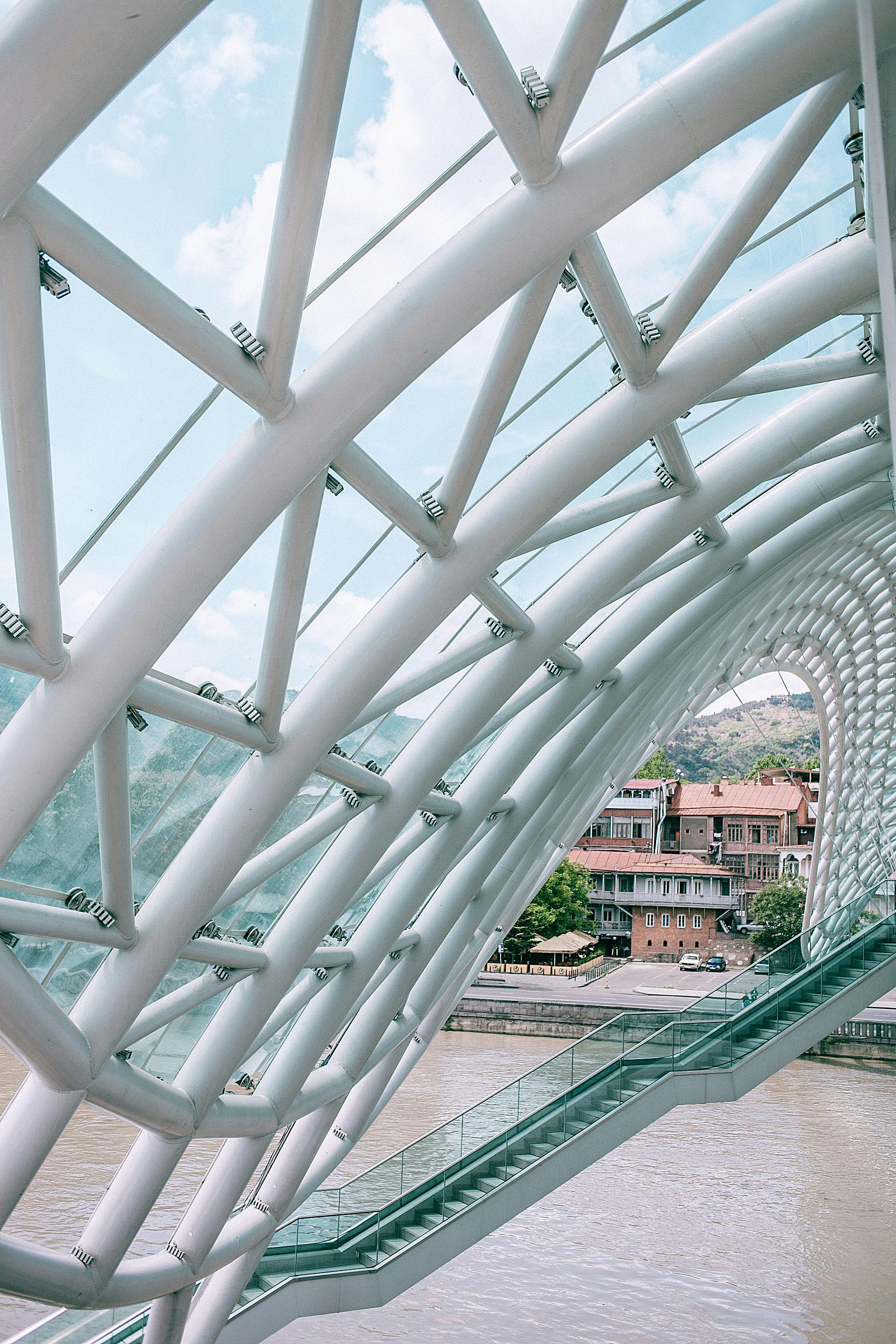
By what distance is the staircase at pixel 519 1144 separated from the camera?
2247cm

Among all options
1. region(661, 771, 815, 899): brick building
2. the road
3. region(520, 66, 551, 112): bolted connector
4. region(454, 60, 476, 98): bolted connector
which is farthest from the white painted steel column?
region(661, 771, 815, 899): brick building

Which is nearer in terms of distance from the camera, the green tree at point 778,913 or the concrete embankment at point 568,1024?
the concrete embankment at point 568,1024

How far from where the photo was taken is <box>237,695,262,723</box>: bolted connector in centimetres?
977

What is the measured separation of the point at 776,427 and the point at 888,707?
45.5 meters

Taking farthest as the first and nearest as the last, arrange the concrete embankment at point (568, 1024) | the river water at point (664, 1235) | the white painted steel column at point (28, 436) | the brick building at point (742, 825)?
the brick building at point (742, 825)
the concrete embankment at point (568, 1024)
the river water at point (664, 1235)
the white painted steel column at point (28, 436)

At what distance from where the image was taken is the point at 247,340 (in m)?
7.02

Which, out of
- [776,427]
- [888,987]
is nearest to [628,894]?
[888,987]

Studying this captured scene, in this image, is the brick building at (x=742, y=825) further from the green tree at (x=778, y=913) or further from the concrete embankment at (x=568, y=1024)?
the concrete embankment at (x=568, y=1024)

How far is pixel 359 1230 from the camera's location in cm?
2356

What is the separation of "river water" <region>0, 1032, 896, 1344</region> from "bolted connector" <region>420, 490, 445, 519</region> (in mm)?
20492

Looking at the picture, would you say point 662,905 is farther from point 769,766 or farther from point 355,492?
point 355,492

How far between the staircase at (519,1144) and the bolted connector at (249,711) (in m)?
12.9

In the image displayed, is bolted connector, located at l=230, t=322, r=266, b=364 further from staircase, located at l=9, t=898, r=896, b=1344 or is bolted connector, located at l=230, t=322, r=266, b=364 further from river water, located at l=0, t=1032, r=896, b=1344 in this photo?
river water, located at l=0, t=1032, r=896, b=1344

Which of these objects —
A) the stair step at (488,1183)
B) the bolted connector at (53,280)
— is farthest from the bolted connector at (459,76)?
the stair step at (488,1183)
